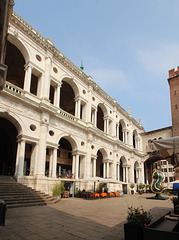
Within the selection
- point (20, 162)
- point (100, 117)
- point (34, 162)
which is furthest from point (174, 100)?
point (20, 162)

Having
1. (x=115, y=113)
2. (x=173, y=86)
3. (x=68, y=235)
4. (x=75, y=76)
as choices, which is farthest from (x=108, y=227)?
(x=173, y=86)

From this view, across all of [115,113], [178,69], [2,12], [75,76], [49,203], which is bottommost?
[49,203]

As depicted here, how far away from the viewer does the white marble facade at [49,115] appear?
16594 mm

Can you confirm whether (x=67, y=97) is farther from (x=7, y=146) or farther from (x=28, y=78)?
(x=7, y=146)

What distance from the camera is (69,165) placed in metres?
28.3

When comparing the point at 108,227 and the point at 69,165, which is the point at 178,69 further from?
the point at 108,227

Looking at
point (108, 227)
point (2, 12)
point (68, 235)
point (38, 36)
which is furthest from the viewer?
point (38, 36)

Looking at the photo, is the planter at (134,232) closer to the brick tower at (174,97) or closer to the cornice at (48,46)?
the cornice at (48,46)

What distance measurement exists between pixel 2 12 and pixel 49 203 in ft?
40.7

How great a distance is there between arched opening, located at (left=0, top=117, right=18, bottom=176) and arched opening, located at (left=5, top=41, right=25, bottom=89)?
573cm

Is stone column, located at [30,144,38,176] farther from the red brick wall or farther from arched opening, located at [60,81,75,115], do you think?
the red brick wall

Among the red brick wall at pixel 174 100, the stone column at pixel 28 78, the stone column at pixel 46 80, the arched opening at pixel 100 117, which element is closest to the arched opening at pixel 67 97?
the arched opening at pixel 100 117

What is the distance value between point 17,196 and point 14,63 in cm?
1550

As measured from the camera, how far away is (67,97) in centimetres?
2870
